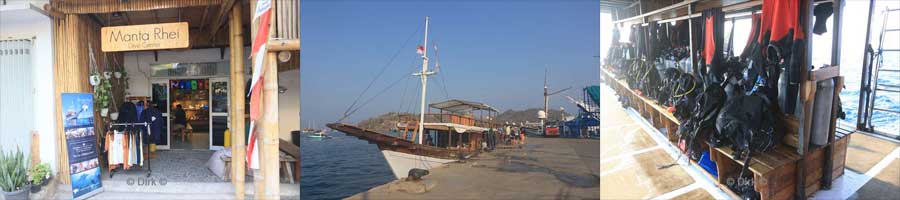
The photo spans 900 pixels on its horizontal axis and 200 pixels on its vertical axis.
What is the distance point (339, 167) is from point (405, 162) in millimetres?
373

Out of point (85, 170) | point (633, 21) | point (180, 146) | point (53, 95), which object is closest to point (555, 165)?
point (633, 21)

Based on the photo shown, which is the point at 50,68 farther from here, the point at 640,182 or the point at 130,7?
the point at 640,182

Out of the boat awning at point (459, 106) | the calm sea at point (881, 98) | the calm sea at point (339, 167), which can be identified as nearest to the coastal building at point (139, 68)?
the calm sea at point (339, 167)

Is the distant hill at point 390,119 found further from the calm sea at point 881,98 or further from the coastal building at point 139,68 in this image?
the calm sea at point 881,98

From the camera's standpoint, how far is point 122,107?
4156mm

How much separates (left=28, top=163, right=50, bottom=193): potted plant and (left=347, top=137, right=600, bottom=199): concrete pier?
3.14 metres

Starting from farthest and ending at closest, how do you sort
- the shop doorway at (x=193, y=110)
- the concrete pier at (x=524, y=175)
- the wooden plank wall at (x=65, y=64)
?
the shop doorway at (x=193, y=110), the wooden plank wall at (x=65, y=64), the concrete pier at (x=524, y=175)

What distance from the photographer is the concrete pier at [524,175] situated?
2.34 metres

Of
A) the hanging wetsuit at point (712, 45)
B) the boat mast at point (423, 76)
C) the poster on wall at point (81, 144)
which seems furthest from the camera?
the poster on wall at point (81, 144)

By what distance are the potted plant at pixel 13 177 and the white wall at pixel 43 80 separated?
→ 159mm

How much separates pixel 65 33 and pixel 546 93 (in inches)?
163

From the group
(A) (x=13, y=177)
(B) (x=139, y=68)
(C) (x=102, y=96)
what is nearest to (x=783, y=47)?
(C) (x=102, y=96)

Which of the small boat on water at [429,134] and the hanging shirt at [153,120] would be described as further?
the hanging shirt at [153,120]

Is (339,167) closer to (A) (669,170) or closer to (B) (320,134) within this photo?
(B) (320,134)
